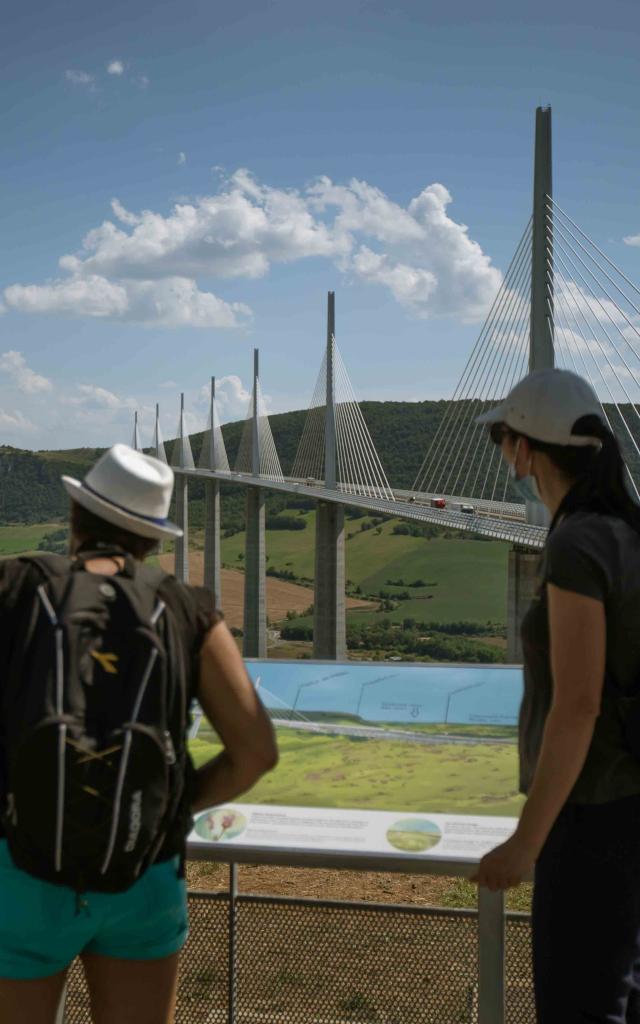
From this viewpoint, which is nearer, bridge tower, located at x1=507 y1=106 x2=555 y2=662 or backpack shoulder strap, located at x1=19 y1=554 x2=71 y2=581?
backpack shoulder strap, located at x1=19 y1=554 x2=71 y2=581

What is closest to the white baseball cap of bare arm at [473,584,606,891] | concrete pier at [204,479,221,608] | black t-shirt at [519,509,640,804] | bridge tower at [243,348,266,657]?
black t-shirt at [519,509,640,804]

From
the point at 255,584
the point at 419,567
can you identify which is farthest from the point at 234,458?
the point at 255,584

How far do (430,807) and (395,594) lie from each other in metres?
51.9

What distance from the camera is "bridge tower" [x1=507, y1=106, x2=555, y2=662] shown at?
14857 mm

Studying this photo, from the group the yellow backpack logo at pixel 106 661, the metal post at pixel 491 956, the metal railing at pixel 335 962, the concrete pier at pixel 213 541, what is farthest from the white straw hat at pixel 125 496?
the concrete pier at pixel 213 541

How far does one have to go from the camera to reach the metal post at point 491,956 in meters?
1.72

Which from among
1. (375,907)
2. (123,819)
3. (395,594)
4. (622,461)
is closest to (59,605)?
(123,819)

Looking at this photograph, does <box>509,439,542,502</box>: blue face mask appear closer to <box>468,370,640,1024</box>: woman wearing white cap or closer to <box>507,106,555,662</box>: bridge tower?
<box>468,370,640,1024</box>: woman wearing white cap

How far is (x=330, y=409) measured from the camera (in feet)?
96.3

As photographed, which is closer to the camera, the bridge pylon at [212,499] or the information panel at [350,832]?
the information panel at [350,832]

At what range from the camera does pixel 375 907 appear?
212 cm

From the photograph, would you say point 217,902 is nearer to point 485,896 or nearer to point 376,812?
point 376,812

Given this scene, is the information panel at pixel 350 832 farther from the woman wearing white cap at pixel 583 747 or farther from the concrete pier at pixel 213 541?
the concrete pier at pixel 213 541

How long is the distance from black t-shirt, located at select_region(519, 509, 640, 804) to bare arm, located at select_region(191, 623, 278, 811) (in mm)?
391
